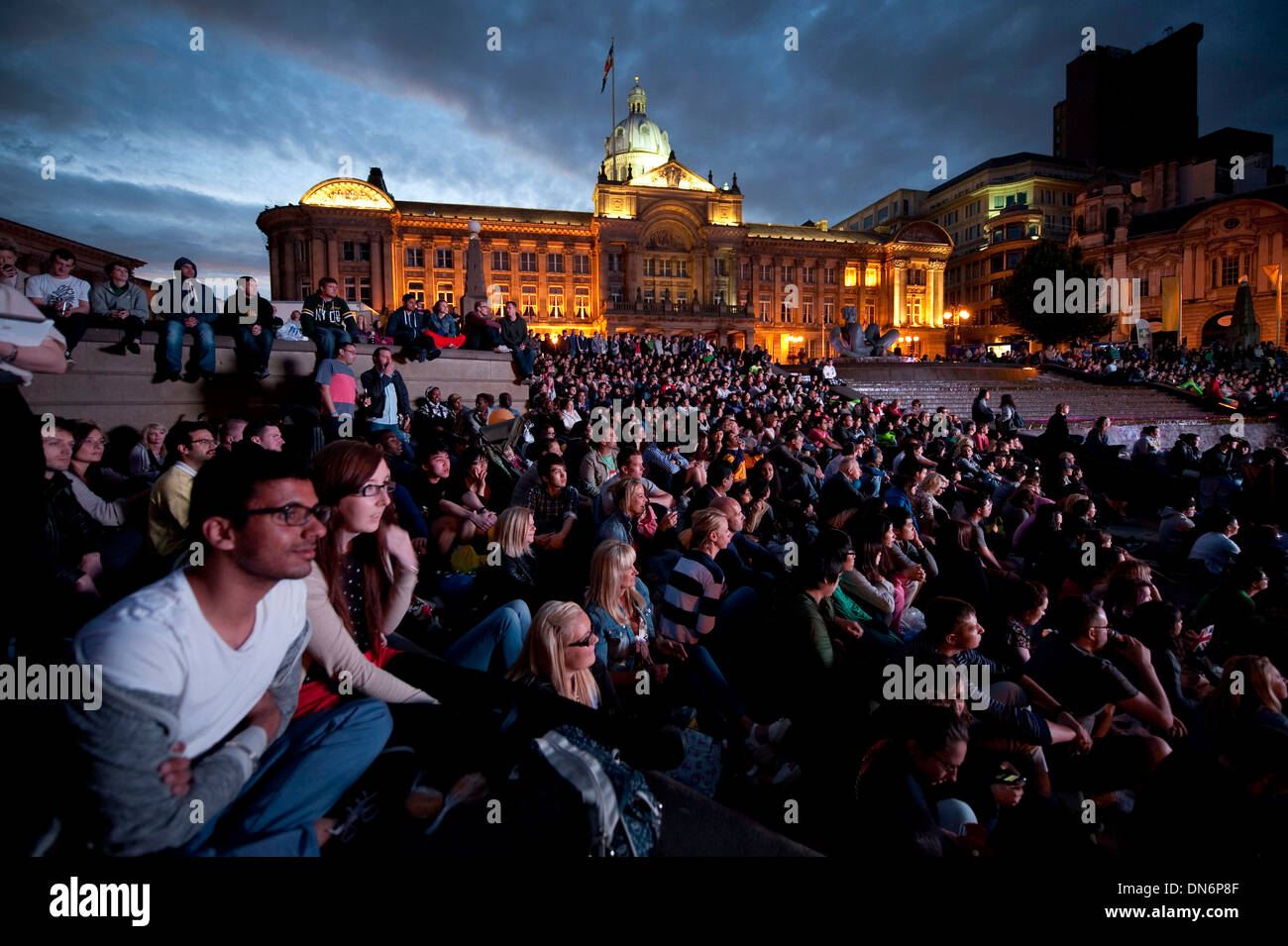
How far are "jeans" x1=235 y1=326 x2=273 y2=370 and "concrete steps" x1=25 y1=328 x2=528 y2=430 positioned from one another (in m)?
0.30

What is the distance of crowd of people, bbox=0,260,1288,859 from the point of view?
1.86m

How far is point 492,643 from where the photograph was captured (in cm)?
364

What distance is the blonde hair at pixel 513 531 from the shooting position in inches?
180

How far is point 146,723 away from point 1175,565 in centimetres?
1147

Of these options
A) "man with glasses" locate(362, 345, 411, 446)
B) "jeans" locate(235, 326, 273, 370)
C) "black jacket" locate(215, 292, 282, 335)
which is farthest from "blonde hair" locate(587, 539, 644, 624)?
"black jacket" locate(215, 292, 282, 335)

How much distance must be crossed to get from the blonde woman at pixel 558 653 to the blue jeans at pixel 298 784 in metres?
0.83

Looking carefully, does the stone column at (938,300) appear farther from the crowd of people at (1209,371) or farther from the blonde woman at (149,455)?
the blonde woman at (149,455)

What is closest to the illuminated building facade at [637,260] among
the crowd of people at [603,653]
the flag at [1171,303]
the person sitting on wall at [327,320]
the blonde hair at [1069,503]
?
the flag at [1171,303]

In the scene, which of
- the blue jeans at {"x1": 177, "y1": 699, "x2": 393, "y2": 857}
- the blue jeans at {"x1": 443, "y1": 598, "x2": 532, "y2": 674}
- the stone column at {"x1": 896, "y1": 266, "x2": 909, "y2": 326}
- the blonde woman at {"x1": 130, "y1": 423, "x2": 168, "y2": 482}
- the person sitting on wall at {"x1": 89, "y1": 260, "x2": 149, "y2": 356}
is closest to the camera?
the blue jeans at {"x1": 177, "y1": 699, "x2": 393, "y2": 857}

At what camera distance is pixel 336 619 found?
2580 mm

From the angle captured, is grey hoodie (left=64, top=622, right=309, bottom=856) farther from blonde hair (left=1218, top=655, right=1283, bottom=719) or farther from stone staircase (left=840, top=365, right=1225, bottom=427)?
stone staircase (left=840, top=365, right=1225, bottom=427)

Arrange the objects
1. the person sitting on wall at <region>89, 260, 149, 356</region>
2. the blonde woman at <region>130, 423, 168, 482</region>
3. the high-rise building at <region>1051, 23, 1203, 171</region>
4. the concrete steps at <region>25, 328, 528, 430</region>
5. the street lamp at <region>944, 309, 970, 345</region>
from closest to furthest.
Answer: the blonde woman at <region>130, 423, 168, 482</region> → the concrete steps at <region>25, 328, 528, 430</region> → the person sitting on wall at <region>89, 260, 149, 356</region> → the street lamp at <region>944, 309, 970, 345</region> → the high-rise building at <region>1051, 23, 1203, 171</region>

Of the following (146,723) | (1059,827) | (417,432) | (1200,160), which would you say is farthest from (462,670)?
(1200,160)

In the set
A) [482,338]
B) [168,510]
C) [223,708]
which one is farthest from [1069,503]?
[482,338]
